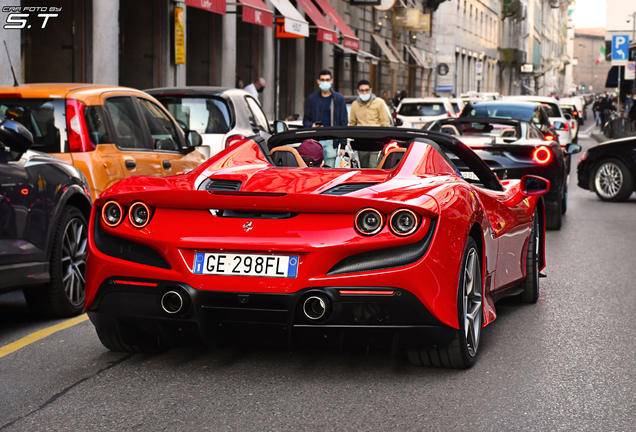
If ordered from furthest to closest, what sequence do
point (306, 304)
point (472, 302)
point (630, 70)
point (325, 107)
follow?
point (630, 70), point (325, 107), point (472, 302), point (306, 304)

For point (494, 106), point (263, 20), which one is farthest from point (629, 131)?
point (494, 106)

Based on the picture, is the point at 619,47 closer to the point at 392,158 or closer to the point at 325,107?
the point at 325,107

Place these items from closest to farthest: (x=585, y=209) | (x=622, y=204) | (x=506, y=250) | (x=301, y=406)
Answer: (x=301, y=406)
(x=506, y=250)
(x=585, y=209)
(x=622, y=204)

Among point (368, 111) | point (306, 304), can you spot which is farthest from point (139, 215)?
point (368, 111)

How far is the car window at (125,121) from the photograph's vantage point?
7.80 meters

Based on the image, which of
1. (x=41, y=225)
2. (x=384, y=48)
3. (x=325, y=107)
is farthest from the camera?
(x=384, y=48)

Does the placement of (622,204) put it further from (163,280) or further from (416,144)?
(163,280)

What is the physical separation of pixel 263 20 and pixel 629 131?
1864 centimetres

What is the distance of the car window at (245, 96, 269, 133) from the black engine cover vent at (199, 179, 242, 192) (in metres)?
7.74

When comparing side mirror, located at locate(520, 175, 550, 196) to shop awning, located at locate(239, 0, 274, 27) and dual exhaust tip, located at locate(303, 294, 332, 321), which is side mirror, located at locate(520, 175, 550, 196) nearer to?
dual exhaust tip, located at locate(303, 294, 332, 321)

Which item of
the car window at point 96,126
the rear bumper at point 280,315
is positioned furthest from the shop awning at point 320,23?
the rear bumper at point 280,315

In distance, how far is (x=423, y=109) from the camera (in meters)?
28.5

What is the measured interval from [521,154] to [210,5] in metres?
10.9

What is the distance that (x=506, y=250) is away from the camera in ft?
20.1
